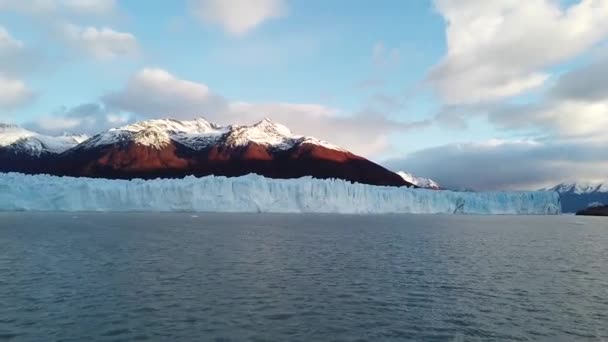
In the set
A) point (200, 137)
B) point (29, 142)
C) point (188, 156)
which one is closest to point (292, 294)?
point (188, 156)

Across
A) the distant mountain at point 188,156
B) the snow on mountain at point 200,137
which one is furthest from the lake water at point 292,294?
Answer: the snow on mountain at point 200,137

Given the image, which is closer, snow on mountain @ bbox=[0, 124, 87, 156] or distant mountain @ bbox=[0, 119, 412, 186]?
distant mountain @ bbox=[0, 119, 412, 186]

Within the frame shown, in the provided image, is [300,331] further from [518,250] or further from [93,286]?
[518,250]

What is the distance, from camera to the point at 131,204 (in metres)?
76.9

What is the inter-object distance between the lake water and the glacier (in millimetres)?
47887

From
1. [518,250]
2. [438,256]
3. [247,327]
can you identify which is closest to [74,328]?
[247,327]

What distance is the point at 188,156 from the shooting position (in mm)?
156125

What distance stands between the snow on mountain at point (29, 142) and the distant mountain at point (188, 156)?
30 centimetres

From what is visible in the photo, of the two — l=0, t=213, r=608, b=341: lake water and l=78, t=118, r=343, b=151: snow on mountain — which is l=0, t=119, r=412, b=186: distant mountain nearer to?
l=78, t=118, r=343, b=151: snow on mountain

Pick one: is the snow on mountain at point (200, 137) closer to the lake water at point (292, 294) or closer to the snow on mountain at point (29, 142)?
the snow on mountain at point (29, 142)

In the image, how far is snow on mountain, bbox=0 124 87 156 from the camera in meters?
168

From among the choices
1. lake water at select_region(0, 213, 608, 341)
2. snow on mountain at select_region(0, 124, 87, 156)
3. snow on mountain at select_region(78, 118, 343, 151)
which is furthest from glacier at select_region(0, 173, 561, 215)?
snow on mountain at select_region(0, 124, 87, 156)

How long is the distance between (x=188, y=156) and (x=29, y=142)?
61698 mm

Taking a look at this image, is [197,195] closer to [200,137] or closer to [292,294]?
[292,294]
